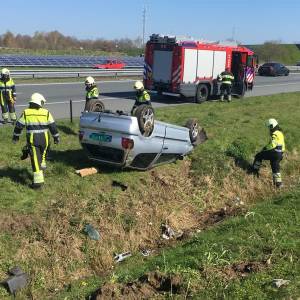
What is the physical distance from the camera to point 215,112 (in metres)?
18.2

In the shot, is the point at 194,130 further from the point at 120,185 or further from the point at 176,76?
the point at 176,76

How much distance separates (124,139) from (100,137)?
56cm

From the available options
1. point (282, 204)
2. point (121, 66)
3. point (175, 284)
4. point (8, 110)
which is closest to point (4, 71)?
point (8, 110)

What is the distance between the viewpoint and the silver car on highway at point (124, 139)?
30.7 ft

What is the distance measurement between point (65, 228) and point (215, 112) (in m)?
10.9

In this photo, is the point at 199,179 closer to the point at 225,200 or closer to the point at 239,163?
the point at 225,200

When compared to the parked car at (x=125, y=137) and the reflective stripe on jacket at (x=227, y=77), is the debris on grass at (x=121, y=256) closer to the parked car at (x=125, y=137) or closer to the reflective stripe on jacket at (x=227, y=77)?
the parked car at (x=125, y=137)

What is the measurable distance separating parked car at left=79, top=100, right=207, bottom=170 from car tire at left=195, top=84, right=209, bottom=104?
1143cm

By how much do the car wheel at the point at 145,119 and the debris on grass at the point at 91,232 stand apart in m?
2.18

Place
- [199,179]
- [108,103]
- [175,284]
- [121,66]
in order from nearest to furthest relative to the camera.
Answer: [175,284]
[199,179]
[108,103]
[121,66]

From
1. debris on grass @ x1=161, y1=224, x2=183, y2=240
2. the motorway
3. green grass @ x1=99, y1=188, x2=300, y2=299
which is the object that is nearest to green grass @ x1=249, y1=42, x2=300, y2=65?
the motorway

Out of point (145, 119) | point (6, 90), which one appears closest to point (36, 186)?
point (145, 119)

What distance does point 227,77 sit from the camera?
22297mm

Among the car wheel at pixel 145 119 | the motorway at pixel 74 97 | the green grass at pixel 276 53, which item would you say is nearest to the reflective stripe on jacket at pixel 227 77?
the motorway at pixel 74 97
